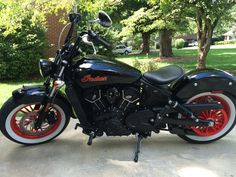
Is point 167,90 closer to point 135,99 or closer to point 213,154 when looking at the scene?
point 135,99

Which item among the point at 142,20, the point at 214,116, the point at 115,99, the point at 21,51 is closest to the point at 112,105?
the point at 115,99

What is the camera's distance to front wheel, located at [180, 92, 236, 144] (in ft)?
12.9

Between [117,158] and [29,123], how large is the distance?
1111 millimetres

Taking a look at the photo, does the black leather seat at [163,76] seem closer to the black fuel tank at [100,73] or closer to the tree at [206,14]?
the black fuel tank at [100,73]

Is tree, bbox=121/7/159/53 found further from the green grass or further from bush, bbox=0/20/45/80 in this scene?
the green grass

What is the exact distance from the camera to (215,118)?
158 inches

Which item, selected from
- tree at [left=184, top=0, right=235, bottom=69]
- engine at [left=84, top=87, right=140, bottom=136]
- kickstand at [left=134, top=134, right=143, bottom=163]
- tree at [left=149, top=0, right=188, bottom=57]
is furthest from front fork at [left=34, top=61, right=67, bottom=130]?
tree at [left=184, top=0, right=235, bottom=69]

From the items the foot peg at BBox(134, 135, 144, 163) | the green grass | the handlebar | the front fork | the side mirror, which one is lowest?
the green grass

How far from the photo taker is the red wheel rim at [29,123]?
12.7ft

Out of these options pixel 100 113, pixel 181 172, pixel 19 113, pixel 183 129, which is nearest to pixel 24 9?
pixel 19 113

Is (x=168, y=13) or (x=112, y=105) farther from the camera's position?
(x=168, y=13)

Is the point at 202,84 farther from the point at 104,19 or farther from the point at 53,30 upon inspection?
the point at 53,30

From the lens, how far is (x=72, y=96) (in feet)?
12.1

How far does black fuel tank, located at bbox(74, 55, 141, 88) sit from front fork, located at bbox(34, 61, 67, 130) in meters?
0.17
